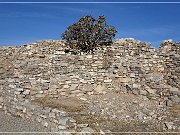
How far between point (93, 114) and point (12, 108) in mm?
4073

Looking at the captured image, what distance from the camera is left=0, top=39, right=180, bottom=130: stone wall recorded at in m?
19.6

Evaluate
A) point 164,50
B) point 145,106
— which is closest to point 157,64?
point 164,50

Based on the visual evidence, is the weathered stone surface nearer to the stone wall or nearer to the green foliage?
the stone wall

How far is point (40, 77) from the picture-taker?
811 inches

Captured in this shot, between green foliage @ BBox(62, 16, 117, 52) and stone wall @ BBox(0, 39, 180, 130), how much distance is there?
1.69 metres

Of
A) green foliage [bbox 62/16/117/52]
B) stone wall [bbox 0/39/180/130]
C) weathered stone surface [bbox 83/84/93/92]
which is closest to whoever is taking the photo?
stone wall [bbox 0/39/180/130]

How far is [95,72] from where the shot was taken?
21.3 m

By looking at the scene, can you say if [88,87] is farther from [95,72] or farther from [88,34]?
[88,34]

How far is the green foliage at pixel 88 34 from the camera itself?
25906mm

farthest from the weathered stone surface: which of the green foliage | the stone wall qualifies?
the green foliage

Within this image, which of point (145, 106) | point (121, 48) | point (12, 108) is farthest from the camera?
point (121, 48)

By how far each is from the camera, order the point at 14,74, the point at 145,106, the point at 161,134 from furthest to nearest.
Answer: the point at 14,74 → the point at 145,106 → the point at 161,134

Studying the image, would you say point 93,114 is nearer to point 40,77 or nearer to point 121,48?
point 40,77

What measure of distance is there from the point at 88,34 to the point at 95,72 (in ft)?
18.8
